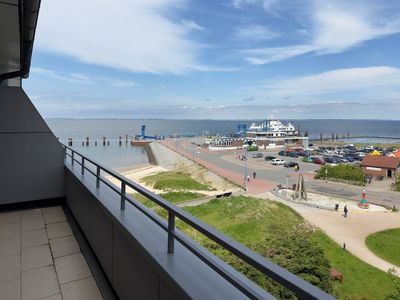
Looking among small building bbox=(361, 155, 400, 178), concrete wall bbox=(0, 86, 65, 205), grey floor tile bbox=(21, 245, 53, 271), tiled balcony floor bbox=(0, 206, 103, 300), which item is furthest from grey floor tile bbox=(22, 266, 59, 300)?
small building bbox=(361, 155, 400, 178)

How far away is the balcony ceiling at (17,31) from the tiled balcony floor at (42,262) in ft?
7.71

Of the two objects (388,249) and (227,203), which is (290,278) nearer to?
(388,249)

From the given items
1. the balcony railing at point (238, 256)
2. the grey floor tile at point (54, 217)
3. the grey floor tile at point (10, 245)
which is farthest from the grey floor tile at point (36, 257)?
the balcony railing at point (238, 256)

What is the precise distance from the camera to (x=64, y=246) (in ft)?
12.0

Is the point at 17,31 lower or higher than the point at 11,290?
higher

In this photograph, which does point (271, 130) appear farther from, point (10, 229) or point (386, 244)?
point (10, 229)

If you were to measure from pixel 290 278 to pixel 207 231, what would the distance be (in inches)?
20.1

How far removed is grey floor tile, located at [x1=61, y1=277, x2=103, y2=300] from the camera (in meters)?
2.61

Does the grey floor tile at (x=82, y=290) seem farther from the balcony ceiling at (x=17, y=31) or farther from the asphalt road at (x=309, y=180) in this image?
the asphalt road at (x=309, y=180)

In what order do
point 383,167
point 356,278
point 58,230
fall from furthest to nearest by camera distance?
point 383,167
point 356,278
point 58,230

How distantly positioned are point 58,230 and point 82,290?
1719mm

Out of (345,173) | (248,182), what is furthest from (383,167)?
(248,182)

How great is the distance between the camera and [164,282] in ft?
5.57

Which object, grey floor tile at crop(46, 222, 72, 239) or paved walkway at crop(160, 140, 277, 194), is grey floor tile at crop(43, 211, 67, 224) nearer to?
grey floor tile at crop(46, 222, 72, 239)
